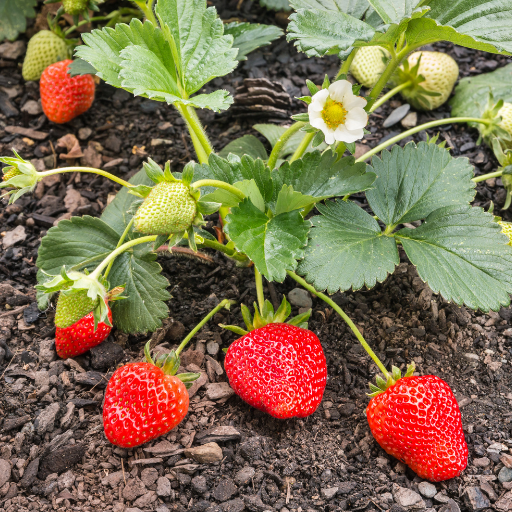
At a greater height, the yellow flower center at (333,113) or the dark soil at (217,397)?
the yellow flower center at (333,113)

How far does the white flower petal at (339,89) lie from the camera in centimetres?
145

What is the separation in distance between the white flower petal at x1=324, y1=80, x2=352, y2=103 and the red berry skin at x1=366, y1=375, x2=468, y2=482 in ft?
2.47

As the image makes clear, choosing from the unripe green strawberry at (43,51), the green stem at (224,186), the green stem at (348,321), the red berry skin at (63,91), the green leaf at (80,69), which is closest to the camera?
the green stem at (224,186)

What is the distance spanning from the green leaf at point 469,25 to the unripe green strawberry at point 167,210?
688 mm

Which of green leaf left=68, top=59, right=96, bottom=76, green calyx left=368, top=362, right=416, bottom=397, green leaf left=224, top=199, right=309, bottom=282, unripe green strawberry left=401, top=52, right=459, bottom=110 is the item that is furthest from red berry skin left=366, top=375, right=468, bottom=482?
green leaf left=68, top=59, right=96, bottom=76

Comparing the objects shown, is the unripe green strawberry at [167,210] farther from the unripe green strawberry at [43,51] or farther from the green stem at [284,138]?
the unripe green strawberry at [43,51]

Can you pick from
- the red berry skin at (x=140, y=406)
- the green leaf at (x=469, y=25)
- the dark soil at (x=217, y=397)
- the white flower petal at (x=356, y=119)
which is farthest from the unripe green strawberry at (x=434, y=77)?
the red berry skin at (x=140, y=406)

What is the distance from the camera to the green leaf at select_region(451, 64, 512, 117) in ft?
7.32

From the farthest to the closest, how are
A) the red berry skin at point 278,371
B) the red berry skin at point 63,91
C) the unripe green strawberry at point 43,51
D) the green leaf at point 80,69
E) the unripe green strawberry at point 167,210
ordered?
1. the unripe green strawberry at point 43,51
2. the red berry skin at point 63,91
3. the green leaf at point 80,69
4. the red berry skin at point 278,371
5. the unripe green strawberry at point 167,210

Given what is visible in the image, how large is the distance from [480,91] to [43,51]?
1.76 meters

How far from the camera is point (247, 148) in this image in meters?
1.99

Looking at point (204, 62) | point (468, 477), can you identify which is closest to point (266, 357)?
point (468, 477)

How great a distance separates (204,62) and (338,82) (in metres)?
0.39

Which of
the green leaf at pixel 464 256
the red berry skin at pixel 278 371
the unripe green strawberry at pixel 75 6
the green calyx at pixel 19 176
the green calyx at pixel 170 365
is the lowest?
the green calyx at pixel 170 365
